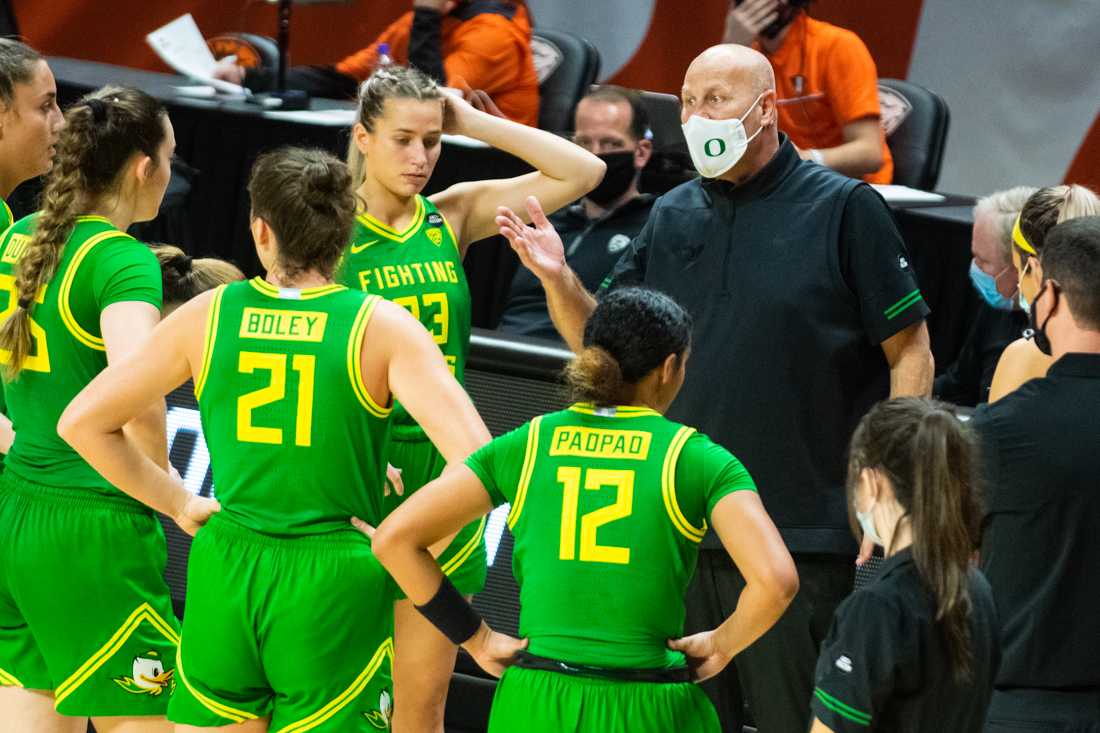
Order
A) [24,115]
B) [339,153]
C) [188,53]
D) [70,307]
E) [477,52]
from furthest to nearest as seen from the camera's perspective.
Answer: [188,53] < [477,52] < [339,153] < [24,115] < [70,307]

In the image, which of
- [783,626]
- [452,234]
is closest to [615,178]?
[452,234]

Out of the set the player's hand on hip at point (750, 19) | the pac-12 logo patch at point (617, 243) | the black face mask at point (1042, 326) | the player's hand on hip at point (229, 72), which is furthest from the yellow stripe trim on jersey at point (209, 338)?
the player's hand on hip at point (229, 72)

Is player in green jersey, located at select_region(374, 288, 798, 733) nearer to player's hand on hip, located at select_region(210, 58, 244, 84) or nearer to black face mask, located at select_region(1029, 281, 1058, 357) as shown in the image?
black face mask, located at select_region(1029, 281, 1058, 357)

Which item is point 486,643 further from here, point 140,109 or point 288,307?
point 140,109

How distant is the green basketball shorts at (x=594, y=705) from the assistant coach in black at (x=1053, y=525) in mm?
689

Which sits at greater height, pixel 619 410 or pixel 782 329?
pixel 619 410

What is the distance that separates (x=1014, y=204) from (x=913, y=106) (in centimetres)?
223

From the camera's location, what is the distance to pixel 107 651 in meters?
3.71

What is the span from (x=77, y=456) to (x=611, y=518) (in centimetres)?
141

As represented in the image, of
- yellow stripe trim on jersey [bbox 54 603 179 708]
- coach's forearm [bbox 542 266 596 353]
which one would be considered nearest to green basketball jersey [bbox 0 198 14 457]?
yellow stripe trim on jersey [bbox 54 603 179 708]

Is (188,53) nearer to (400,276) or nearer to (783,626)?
(400,276)

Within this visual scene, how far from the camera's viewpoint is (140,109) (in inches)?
148

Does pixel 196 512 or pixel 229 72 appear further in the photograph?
pixel 229 72

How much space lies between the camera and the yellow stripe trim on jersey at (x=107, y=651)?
3705mm
